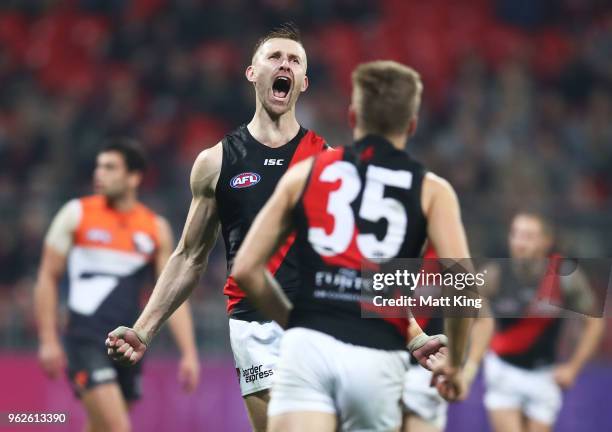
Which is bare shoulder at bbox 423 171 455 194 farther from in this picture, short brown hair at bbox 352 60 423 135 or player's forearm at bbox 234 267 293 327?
player's forearm at bbox 234 267 293 327

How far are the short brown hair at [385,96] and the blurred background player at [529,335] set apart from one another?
214 inches

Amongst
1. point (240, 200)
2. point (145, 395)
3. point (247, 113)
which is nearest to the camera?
point (240, 200)

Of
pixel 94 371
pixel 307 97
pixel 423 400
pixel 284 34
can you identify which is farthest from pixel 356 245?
pixel 307 97

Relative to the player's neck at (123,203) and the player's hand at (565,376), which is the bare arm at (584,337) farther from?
the player's neck at (123,203)

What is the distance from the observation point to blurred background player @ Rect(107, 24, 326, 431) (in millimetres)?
5371

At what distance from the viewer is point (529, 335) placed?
9578 mm

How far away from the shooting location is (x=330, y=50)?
52.4 feet

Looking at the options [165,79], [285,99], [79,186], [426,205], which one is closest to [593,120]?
[165,79]

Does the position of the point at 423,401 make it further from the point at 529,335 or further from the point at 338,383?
the point at 338,383

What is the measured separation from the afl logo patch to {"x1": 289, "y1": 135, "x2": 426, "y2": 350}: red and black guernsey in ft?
4.88

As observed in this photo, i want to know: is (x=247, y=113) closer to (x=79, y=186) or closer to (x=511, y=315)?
(x=79, y=186)

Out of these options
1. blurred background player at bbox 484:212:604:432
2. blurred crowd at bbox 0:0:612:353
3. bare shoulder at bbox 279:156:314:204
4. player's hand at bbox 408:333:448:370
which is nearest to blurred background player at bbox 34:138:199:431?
blurred background player at bbox 484:212:604:432

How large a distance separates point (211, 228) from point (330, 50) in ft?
35.4

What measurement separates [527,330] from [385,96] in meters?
6.03
